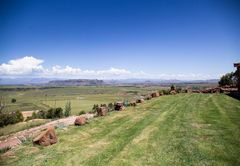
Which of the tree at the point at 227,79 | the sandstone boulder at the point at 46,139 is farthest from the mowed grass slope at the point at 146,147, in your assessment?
the tree at the point at 227,79

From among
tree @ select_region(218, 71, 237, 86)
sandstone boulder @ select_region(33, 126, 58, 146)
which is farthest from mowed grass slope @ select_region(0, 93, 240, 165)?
tree @ select_region(218, 71, 237, 86)

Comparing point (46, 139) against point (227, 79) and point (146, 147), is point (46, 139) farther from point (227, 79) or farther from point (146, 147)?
point (227, 79)

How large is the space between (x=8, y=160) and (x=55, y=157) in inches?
74.9

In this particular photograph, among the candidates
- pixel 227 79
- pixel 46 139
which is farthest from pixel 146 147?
pixel 227 79

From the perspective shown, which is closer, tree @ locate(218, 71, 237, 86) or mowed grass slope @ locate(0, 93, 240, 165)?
mowed grass slope @ locate(0, 93, 240, 165)

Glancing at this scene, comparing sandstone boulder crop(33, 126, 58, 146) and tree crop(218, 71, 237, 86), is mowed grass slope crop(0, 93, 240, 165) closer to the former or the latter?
sandstone boulder crop(33, 126, 58, 146)

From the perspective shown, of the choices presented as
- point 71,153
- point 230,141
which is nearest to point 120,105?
point 71,153

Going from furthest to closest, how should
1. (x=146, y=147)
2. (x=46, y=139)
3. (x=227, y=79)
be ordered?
1. (x=227, y=79)
2. (x=46, y=139)
3. (x=146, y=147)

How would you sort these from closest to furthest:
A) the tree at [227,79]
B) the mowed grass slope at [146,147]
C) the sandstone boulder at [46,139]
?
the mowed grass slope at [146,147] → the sandstone boulder at [46,139] → the tree at [227,79]

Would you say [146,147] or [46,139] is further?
[46,139]

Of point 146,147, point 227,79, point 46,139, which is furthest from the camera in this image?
point 227,79

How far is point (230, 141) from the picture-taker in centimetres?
546

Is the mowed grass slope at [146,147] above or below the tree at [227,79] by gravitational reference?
below

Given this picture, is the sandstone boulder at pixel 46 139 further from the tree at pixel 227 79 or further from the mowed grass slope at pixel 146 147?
the tree at pixel 227 79
